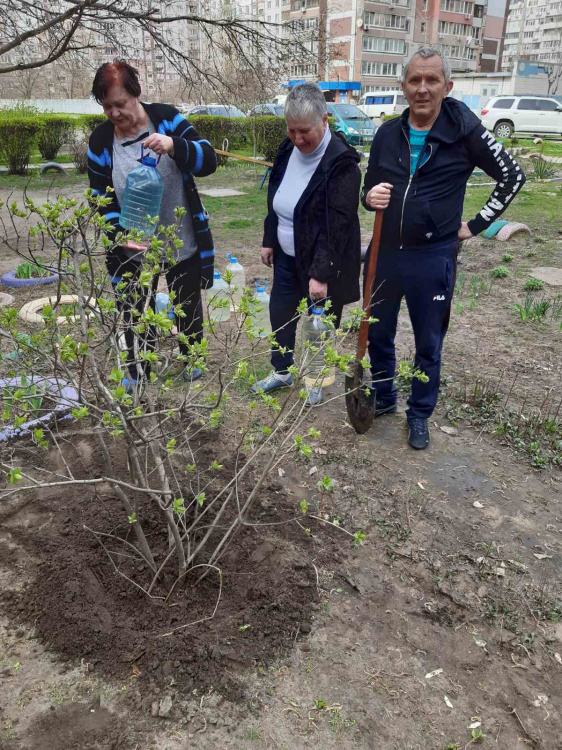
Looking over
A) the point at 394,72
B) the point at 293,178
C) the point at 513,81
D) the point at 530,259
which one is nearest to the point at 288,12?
the point at 394,72

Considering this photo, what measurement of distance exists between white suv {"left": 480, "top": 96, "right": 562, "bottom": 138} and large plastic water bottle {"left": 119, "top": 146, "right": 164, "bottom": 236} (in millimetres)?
24335

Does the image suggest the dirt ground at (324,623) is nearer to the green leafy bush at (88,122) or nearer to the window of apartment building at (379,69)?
the green leafy bush at (88,122)

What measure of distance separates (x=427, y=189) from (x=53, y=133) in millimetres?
16262

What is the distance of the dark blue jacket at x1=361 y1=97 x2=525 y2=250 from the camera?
2510 mm

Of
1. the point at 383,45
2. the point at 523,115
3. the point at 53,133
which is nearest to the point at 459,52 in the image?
the point at 383,45

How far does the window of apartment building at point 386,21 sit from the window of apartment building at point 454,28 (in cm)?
640

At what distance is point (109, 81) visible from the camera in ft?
8.53

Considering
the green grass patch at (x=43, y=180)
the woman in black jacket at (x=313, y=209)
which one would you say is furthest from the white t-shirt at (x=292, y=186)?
the green grass patch at (x=43, y=180)

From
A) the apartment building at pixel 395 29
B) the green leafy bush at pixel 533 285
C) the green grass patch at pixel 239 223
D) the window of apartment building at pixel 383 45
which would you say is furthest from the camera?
the window of apartment building at pixel 383 45

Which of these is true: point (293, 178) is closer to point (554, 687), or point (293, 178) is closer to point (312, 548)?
point (312, 548)

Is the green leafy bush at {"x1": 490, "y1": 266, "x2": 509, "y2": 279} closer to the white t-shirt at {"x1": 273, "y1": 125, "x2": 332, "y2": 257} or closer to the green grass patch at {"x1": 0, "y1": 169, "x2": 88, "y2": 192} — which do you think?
the white t-shirt at {"x1": 273, "y1": 125, "x2": 332, "y2": 257}

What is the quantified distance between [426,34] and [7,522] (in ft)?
225

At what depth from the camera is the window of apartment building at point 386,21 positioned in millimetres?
52188

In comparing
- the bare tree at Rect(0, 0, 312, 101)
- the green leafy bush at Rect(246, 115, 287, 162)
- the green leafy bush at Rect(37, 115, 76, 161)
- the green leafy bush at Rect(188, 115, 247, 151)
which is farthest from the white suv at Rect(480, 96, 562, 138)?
the bare tree at Rect(0, 0, 312, 101)
